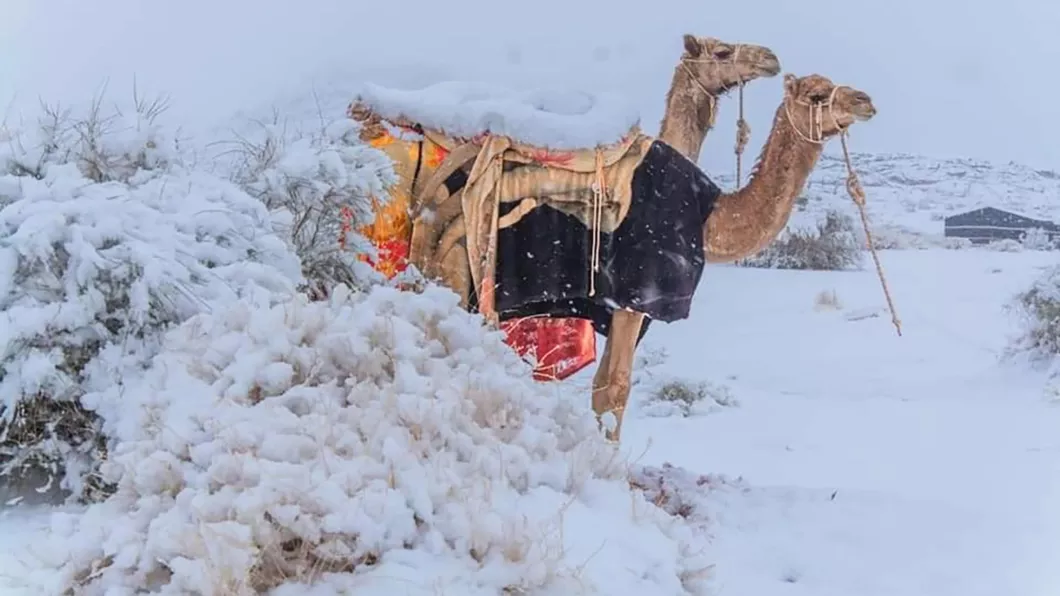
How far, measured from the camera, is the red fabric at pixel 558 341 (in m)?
3.60

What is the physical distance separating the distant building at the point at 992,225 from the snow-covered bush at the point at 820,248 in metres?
1.47

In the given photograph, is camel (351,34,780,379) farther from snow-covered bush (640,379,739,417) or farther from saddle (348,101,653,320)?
snow-covered bush (640,379,739,417)

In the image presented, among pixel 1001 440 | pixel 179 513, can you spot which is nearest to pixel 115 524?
pixel 179 513

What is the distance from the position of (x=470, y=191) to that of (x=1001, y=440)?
7.63 feet

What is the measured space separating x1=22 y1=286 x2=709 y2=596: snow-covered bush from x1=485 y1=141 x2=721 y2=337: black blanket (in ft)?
3.76

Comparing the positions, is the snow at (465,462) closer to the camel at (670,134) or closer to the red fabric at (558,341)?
the camel at (670,134)

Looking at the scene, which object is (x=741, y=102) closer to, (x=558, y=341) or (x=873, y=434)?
(x=558, y=341)

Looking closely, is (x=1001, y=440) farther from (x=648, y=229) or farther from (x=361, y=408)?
(x=361, y=408)

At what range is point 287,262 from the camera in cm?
246

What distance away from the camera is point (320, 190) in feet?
9.12

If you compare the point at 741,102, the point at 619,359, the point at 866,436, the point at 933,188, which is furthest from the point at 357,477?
the point at 933,188

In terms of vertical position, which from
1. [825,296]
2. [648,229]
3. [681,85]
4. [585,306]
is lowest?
[825,296]

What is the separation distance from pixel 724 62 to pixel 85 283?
2498 mm

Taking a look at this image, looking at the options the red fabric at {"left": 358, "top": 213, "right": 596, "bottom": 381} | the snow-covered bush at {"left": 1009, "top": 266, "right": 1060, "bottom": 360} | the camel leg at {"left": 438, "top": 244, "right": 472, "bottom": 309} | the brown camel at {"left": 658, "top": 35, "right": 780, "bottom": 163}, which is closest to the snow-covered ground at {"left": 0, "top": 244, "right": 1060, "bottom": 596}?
the snow-covered bush at {"left": 1009, "top": 266, "right": 1060, "bottom": 360}
